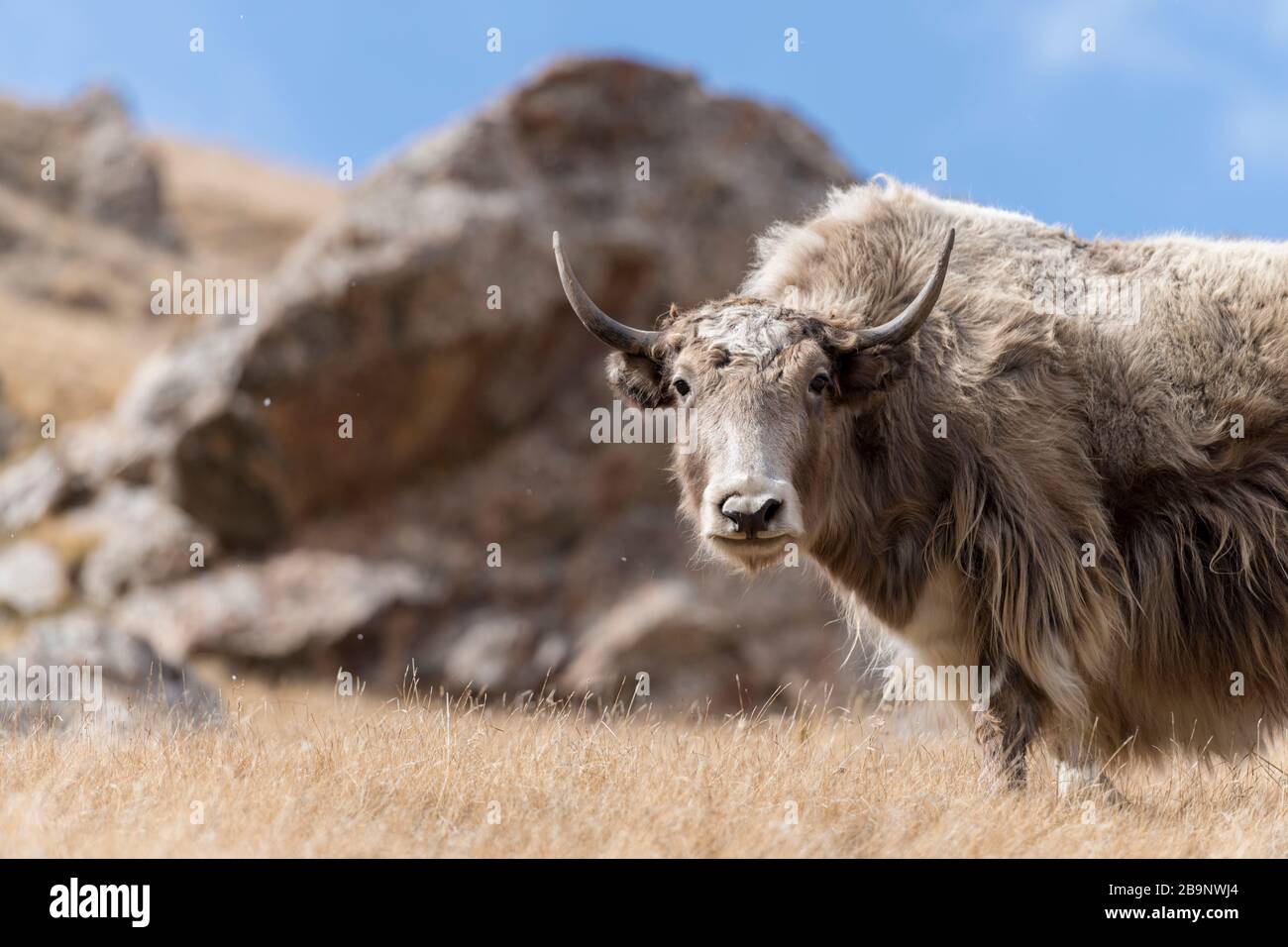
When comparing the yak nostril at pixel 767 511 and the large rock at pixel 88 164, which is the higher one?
the large rock at pixel 88 164

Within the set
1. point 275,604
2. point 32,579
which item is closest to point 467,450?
point 275,604

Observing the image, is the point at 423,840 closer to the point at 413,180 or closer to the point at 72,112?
the point at 413,180

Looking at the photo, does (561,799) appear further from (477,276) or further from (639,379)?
(477,276)

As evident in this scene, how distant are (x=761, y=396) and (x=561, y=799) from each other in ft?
6.22

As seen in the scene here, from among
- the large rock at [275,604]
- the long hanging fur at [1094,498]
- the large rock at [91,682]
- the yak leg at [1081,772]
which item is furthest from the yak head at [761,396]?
the large rock at [275,604]

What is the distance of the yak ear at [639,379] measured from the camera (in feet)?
21.1

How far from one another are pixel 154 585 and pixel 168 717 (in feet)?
36.2

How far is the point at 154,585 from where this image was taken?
56.2 feet

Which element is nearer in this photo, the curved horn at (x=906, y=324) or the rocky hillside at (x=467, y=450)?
the curved horn at (x=906, y=324)

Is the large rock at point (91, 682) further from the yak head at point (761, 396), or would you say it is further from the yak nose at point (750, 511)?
the yak nose at point (750, 511)

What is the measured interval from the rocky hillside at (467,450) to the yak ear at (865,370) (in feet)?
32.8

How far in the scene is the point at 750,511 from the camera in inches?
210
